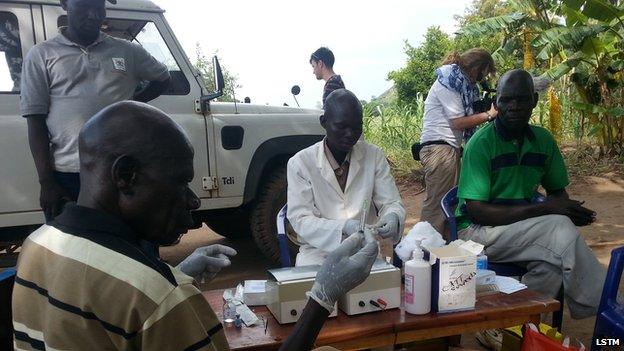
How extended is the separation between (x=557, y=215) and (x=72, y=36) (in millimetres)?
2617

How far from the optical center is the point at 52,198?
2.48 metres

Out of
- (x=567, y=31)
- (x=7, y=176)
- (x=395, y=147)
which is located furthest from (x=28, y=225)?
(x=395, y=147)

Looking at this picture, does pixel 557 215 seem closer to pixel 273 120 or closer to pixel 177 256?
pixel 273 120

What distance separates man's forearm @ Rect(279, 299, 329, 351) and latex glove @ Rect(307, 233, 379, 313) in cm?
2

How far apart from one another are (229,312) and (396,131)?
827 cm

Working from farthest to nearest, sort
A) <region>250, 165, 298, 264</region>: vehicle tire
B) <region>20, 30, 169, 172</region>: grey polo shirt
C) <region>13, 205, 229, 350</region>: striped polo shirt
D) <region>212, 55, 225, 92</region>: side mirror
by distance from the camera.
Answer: <region>250, 165, 298, 264</region>: vehicle tire < <region>212, 55, 225, 92</region>: side mirror < <region>20, 30, 169, 172</region>: grey polo shirt < <region>13, 205, 229, 350</region>: striped polo shirt

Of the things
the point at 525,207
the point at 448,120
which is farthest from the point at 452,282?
the point at 448,120

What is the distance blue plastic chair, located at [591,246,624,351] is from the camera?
7.14 feet

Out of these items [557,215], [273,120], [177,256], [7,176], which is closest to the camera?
[557,215]

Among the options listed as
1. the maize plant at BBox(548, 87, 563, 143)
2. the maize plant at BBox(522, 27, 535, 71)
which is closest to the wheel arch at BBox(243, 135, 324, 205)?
the maize plant at BBox(548, 87, 563, 143)

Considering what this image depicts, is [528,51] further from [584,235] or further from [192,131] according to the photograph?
[192,131]

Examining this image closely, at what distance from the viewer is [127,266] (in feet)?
2.92

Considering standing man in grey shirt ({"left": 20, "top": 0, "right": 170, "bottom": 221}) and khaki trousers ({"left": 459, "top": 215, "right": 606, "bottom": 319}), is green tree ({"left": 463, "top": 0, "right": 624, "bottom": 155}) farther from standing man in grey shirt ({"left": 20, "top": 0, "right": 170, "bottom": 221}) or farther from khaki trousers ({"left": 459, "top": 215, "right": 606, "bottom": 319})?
standing man in grey shirt ({"left": 20, "top": 0, "right": 170, "bottom": 221})

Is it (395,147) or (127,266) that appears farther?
(395,147)
